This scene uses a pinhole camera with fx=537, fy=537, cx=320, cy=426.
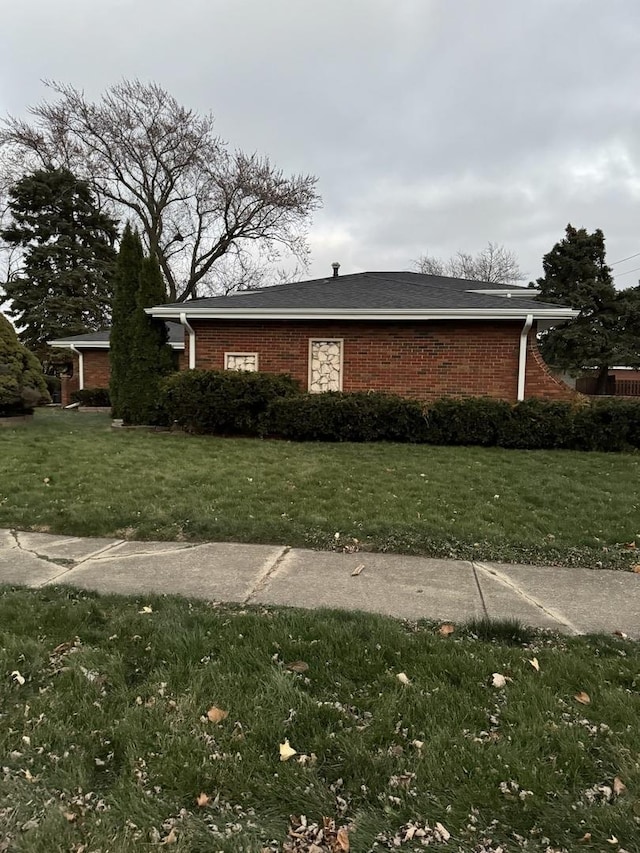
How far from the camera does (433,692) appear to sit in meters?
2.42

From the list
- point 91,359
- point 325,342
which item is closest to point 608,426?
point 325,342

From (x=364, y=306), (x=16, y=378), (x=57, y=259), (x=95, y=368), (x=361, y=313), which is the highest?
(x=57, y=259)

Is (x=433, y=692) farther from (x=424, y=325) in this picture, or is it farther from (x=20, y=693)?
(x=424, y=325)

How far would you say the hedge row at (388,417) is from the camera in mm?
9258

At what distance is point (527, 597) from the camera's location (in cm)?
366

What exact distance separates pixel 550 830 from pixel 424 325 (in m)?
10.4

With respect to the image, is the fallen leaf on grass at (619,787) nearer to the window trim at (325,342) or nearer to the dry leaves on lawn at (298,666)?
the dry leaves on lawn at (298,666)

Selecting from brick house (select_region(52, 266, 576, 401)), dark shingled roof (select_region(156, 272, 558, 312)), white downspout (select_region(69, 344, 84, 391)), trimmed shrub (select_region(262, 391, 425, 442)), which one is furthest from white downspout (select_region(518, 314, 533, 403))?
white downspout (select_region(69, 344, 84, 391))

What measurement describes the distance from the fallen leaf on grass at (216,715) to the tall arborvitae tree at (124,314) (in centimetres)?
1107

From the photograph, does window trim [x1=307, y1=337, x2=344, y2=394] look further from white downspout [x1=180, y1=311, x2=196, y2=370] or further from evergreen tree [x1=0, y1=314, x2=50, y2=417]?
evergreen tree [x1=0, y1=314, x2=50, y2=417]

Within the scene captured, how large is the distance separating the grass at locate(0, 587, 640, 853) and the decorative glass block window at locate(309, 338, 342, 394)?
889cm

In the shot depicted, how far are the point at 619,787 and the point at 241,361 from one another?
1086cm

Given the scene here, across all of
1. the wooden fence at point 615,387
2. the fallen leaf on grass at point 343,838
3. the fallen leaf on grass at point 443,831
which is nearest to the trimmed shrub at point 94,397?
the fallen leaf on grass at point 343,838

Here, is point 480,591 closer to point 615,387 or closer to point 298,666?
point 298,666
